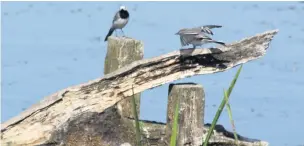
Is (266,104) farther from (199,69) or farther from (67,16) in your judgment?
(67,16)

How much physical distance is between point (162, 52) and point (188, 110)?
392cm

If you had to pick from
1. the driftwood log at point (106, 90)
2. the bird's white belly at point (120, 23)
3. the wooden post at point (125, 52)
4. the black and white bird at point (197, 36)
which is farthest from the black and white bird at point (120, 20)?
the driftwood log at point (106, 90)

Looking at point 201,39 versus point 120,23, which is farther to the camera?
point 120,23

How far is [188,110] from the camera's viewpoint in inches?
212

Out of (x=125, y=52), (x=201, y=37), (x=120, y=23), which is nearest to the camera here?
(x=201, y=37)

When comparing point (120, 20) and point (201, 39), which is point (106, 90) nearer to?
point (201, 39)

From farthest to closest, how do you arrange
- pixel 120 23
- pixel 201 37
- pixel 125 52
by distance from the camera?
pixel 120 23 → pixel 125 52 → pixel 201 37

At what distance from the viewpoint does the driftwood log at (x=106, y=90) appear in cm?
532

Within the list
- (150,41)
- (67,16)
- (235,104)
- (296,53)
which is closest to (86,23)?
(67,16)

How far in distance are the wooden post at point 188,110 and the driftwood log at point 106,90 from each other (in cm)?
9

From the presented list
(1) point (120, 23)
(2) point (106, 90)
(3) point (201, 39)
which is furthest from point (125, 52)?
(1) point (120, 23)

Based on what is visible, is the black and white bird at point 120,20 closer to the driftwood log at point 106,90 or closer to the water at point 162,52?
the water at point 162,52

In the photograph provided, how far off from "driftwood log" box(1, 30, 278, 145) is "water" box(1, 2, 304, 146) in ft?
6.23

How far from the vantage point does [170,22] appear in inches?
437
